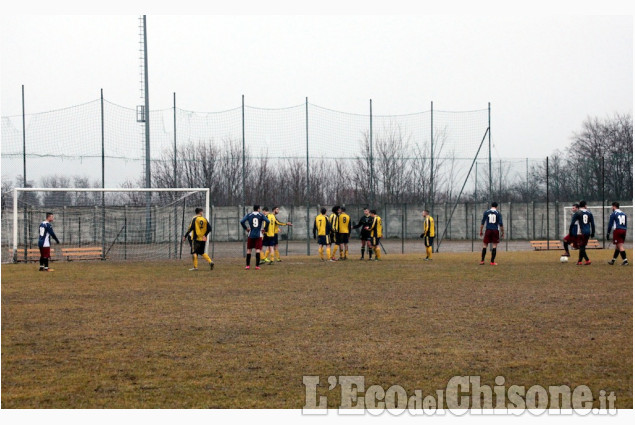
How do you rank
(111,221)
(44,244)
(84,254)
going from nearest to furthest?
(44,244) < (84,254) < (111,221)

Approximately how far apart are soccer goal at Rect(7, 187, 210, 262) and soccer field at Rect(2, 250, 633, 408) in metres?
11.9

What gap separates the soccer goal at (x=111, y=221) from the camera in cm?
2986

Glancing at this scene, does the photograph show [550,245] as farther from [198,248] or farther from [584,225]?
[198,248]

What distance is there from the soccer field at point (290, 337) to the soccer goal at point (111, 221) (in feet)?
39.0

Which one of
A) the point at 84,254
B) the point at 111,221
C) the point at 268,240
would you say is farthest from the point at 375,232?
the point at 111,221

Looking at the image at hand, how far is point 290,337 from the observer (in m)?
9.85

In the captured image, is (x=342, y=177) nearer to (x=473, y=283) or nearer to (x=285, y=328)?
(x=473, y=283)

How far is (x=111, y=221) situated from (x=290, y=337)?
2478cm

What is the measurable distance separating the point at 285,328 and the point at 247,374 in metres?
2.92

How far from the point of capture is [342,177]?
3888 centimetres

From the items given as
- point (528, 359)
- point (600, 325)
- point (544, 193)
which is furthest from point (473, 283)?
point (544, 193)

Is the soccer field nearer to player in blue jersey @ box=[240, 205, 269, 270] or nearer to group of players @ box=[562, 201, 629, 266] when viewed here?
player in blue jersey @ box=[240, 205, 269, 270]

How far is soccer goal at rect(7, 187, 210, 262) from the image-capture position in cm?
2986

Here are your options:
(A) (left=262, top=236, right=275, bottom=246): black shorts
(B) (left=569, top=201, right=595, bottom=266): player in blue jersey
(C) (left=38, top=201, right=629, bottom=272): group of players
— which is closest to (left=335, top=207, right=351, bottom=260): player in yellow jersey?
(C) (left=38, top=201, right=629, bottom=272): group of players
